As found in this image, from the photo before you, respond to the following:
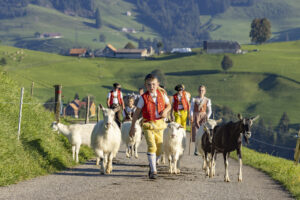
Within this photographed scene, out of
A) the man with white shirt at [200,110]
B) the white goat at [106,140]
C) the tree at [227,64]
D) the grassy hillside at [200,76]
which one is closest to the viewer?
the white goat at [106,140]

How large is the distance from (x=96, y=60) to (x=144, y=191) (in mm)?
182970

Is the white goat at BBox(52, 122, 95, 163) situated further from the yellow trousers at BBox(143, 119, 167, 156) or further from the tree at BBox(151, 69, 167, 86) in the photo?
the tree at BBox(151, 69, 167, 86)

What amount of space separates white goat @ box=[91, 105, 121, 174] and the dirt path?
38 cm

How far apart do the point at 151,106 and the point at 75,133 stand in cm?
479

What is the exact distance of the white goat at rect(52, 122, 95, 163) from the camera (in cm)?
1623

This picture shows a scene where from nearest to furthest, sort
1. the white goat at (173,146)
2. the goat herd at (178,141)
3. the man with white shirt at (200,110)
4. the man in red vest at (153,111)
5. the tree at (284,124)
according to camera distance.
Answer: the man in red vest at (153,111), the goat herd at (178,141), the white goat at (173,146), the man with white shirt at (200,110), the tree at (284,124)

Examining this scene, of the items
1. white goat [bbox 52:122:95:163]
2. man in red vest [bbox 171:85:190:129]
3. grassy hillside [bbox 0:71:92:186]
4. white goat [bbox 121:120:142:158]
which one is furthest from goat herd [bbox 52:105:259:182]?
white goat [bbox 121:120:142:158]

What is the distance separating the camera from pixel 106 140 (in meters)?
13.6

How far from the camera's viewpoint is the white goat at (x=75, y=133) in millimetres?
16234

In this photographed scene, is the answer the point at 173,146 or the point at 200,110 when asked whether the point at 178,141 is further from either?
the point at 200,110

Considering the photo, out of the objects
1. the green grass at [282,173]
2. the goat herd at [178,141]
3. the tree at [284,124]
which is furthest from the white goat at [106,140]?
the tree at [284,124]

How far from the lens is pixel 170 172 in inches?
531

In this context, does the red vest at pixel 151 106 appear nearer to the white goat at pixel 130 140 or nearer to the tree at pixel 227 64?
the white goat at pixel 130 140

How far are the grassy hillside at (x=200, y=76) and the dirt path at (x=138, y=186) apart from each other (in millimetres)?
103019
